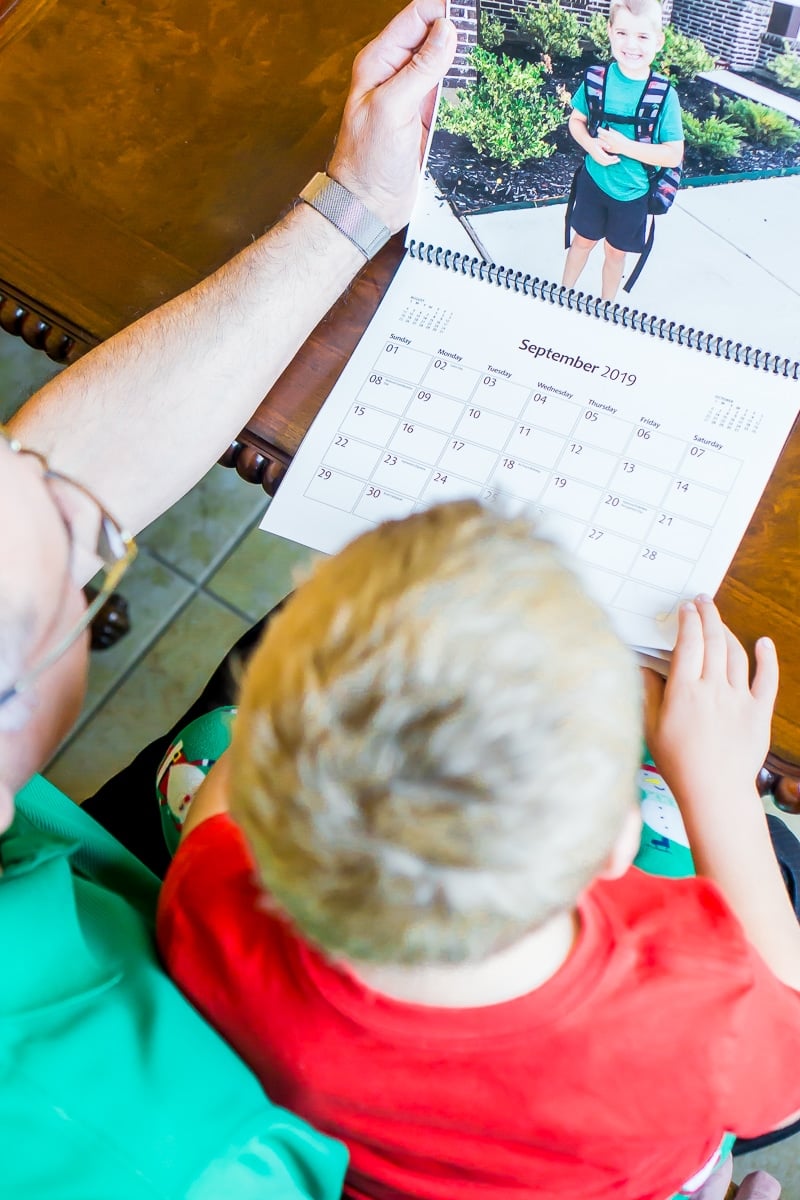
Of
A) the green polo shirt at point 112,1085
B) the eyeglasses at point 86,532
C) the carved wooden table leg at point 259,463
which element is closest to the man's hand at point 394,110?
the carved wooden table leg at point 259,463

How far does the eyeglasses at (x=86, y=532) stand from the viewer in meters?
0.62

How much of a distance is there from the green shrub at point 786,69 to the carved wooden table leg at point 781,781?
464mm

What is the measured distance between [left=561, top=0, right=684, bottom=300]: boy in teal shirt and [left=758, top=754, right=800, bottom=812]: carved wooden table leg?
353mm

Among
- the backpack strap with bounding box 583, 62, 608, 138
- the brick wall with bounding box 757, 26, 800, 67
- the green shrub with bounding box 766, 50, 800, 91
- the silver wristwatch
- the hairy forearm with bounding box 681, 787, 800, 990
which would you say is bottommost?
the hairy forearm with bounding box 681, 787, 800, 990

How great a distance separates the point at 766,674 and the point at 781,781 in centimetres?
7

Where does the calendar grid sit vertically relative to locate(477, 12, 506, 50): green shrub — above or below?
below

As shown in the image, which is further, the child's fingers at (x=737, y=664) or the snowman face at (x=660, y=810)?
the snowman face at (x=660, y=810)

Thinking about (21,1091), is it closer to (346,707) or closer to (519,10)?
(346,707)

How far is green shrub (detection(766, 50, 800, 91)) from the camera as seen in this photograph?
67 centimetres

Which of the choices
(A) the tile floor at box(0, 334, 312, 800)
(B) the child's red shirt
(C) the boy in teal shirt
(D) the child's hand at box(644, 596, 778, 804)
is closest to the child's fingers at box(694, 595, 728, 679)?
(D) the child's hand at box(644, 596, 778, 804)

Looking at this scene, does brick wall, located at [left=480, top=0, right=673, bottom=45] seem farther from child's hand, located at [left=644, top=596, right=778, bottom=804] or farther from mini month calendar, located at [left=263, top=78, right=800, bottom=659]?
child's hand, located at [left=644, top=596, right=778, bottom=804]

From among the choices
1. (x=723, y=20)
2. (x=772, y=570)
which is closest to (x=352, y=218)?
(x=723, y=20)

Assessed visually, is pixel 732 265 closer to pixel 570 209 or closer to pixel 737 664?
pixel 570 209

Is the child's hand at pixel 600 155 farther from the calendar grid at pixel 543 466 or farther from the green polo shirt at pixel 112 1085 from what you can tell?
the green polo shirt at pixel 112 1085
